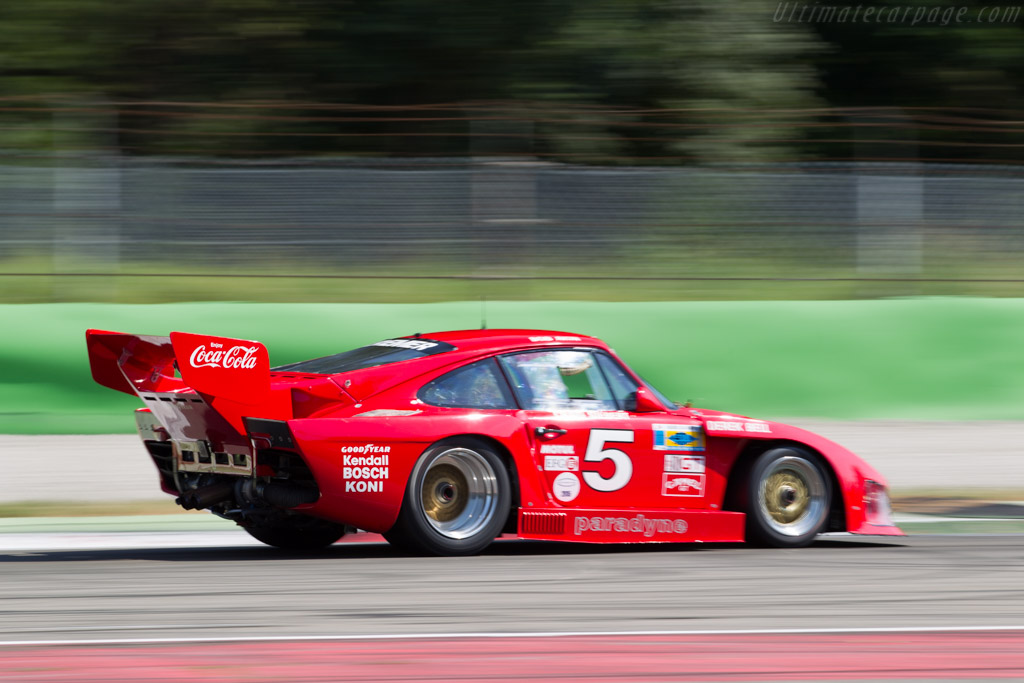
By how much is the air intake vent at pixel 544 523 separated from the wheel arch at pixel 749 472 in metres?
1.06

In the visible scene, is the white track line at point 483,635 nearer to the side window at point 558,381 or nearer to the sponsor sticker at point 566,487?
the sponsor sticker at point 566,487

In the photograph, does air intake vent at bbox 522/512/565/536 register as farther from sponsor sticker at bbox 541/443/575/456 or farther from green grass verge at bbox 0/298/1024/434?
green grass verge at bbox 0/298/1024/434

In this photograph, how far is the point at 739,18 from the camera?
17094mm

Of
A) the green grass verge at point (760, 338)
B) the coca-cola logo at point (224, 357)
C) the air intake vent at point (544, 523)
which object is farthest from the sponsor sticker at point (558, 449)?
the green grass verge at point (760, 338)

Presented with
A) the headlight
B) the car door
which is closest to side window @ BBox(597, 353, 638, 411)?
the car door

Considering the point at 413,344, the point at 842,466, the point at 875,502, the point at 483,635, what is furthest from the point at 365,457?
the point at 875,502

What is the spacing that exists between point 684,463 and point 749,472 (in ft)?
1.30

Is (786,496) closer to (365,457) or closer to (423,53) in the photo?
(365,457)

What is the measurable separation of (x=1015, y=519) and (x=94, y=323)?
23.1 feet

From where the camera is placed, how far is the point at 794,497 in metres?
8.42

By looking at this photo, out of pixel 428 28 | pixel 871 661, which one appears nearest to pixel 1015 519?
pixel 871 661

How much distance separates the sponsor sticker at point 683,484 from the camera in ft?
26.6

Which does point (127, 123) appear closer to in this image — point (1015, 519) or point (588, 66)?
point (588, 66)

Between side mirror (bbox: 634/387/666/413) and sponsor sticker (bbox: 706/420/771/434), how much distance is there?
0.29 m
